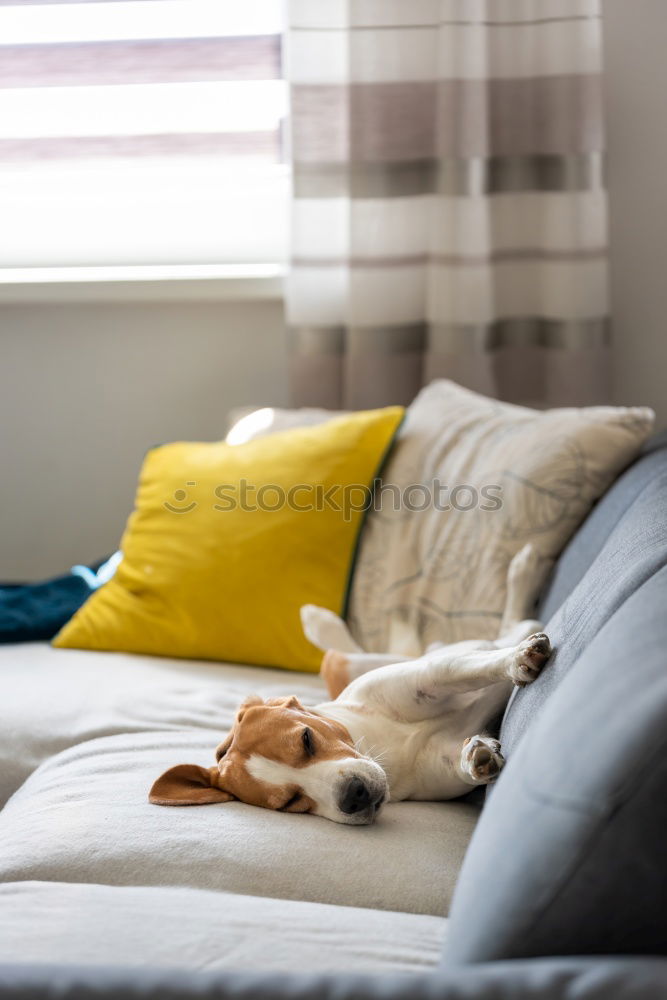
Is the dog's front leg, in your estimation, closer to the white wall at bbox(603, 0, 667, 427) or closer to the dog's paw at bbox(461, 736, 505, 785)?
the dog's paw at bbox(461, 736, 505, 785)

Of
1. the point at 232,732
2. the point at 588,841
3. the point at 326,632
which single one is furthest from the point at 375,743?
the point at 588,841

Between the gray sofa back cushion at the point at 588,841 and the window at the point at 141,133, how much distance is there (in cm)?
196

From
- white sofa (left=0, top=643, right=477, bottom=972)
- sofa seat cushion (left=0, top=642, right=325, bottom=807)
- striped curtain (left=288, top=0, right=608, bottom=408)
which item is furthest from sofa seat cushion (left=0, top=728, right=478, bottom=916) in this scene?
striped curtain (left=288, top=0, right=608, bottom=408)

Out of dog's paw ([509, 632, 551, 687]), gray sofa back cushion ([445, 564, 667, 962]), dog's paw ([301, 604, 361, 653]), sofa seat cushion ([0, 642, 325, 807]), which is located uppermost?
gray sofa back cushion ([445, 564, 667, 962])

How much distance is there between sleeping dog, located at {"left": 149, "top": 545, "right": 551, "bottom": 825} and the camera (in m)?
1.22

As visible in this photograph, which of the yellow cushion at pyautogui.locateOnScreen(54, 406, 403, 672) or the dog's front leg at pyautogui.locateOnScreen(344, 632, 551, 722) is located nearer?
the dog's front leg at pyautogui.locateOnScreen(344, 632, 551, 722)

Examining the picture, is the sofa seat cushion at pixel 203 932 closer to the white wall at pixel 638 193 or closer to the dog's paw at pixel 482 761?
the dog's paw at pixel 482 761

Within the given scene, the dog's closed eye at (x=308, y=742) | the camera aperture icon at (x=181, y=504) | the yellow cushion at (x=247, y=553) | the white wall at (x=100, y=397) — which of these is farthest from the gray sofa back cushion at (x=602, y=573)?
the white wall at (x=100, y=397)

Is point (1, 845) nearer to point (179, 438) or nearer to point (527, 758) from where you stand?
point (527, 758)

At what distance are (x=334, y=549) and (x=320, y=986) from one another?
1247mm

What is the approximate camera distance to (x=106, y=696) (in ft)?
5.52

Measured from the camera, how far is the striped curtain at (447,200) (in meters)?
2.20

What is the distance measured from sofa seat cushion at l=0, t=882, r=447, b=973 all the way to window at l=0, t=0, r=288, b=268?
6.06 ft

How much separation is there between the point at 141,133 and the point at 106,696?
1542 mm
